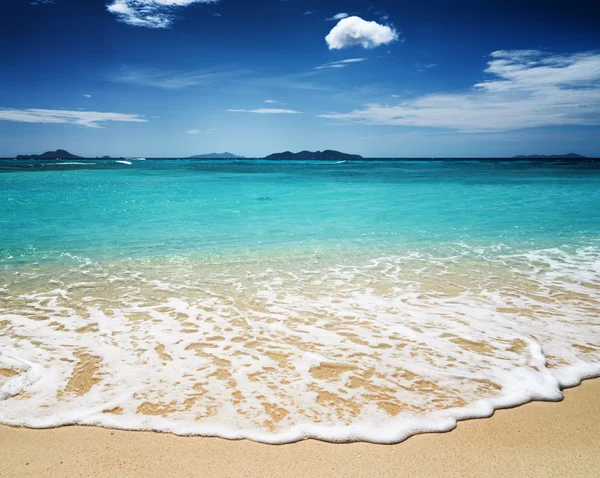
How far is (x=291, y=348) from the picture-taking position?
436cm

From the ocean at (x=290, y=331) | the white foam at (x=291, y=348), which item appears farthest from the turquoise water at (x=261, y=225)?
the white foam at (x=291, y=348)

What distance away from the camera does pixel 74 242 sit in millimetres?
10133

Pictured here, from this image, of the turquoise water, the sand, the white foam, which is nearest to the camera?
the sand

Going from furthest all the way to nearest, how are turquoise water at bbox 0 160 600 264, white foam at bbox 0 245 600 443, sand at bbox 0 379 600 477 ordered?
1. turquoise water at bbox 0 160 600 264
2. white foam at bbox 0 245 600 443
3. sand at bbox 0 379 600 477

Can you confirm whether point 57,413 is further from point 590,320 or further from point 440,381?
point 590,320

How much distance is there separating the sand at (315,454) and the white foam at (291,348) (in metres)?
0.12

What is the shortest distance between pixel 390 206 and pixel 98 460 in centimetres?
1728

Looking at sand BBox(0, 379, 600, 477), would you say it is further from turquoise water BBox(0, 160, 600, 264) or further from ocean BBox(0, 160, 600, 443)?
turquoise water BBox(0, 160, 600, 264)

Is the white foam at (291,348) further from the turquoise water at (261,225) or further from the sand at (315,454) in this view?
the turquoise water at (261,225)

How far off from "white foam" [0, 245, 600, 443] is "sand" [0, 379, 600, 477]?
0.12m

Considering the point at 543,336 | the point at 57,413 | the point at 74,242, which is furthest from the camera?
the point at 74,242

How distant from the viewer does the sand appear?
261 cm

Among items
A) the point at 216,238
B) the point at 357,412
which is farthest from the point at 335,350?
the point at 216,238

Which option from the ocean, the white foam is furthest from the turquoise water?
the white foam
